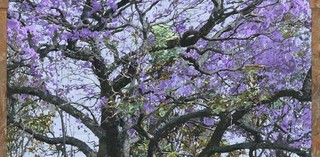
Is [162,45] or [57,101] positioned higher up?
[162,45]

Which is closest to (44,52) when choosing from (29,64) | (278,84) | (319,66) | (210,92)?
(29,64)

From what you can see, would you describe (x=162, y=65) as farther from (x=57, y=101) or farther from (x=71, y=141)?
(x=71, y=141)

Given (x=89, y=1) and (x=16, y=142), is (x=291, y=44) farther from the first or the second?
(x=16, y=142)

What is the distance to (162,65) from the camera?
5754mm

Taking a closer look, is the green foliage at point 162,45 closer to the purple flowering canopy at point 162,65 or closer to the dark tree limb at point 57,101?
the purple flowering canopy at point 162,65

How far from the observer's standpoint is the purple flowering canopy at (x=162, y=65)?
18.1 feet

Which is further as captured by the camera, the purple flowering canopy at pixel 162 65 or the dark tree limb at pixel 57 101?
the dark tree limb at pixel 57 101

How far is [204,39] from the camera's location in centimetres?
579

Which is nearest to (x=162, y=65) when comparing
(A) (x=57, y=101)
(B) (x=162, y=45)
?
(B) (x=162, y=45)

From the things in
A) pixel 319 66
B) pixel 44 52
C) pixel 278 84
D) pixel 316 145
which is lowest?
pixel 316 145

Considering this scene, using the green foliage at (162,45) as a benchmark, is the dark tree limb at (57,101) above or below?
below

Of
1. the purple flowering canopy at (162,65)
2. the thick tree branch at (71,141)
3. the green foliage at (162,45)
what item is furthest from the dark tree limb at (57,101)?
the green foliage at (162,45)

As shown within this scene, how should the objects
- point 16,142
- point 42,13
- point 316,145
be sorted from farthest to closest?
1. point 16,142
2. point 42,13
3. point 316,145

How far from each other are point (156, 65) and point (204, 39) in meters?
0.43
